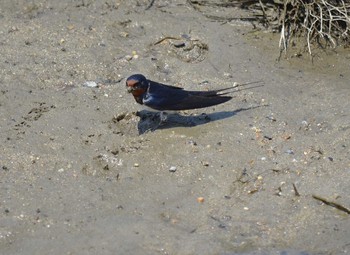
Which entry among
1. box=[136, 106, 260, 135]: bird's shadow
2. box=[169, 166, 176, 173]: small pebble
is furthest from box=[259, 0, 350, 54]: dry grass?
box=[169, 166, 176, 173]: small pebble

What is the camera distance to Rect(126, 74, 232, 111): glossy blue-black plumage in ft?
18.7

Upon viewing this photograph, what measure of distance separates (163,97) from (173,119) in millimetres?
348

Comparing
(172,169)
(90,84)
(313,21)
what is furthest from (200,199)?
(313,21)

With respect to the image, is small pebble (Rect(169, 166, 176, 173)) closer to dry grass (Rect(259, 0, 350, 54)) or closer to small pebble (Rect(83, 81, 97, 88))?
small pebble (Rect(83, 81, 97, 88))

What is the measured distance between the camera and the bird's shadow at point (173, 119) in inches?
234

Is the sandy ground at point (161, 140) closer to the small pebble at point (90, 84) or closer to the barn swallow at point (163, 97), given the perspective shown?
the small pebble at point (90, 84)

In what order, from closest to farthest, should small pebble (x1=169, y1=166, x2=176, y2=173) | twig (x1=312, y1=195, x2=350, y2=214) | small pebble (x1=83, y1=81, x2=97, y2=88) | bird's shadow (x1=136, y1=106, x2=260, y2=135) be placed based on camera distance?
1. twig (x1=312, y1=195, x2=350, y2=214)
2. small pebble (x1=169, y1=166, x2=176, y2=173)
3. bird's shadow (x1=136, y1=106, x2=260, y2=135)
4. small pebble (x1=83, y1=81, x2=97, y2=88)

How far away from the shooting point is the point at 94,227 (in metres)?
4.95

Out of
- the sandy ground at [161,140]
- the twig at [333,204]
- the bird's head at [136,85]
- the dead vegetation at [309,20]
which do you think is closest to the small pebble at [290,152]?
the sandy ground at [161,140]

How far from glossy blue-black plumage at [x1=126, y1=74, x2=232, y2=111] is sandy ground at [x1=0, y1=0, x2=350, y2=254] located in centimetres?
22

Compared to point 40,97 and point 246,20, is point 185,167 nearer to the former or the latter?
point 40,97

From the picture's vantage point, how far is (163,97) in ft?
18.8

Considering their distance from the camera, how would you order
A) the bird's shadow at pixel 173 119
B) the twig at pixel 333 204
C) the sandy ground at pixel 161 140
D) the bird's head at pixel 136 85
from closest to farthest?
the sandy ground at pixel 161 140 < the twig at pixel 333 204 < the bird's head at pixel 136 85 < the bird's shadow at pixel 173 119

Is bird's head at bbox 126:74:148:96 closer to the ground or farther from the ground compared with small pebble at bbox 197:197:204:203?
farther from the ground
